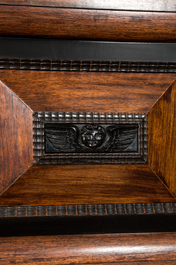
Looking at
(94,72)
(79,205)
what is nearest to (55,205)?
(79,205)

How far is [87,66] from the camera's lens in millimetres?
403

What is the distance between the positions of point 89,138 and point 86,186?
0.32 ft

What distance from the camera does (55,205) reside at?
0.41 metres

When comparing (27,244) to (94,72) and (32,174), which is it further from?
(94,72)

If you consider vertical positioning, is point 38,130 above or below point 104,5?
below

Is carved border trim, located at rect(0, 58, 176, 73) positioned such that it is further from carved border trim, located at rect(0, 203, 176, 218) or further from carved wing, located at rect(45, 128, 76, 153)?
carved border trim, located at rect(0, 203, 176, 218)

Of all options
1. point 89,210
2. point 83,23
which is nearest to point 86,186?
point 89,210

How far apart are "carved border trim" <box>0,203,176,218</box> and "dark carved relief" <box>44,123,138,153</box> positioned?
0.11m

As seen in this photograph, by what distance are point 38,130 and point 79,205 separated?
6.7 inches

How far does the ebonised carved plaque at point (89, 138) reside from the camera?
41 cm

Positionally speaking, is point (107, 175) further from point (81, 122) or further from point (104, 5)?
point (104, 5)

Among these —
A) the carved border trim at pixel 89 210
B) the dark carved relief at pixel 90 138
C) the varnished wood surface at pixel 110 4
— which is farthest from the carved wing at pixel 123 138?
the varnished wood surface at pixel 110 4

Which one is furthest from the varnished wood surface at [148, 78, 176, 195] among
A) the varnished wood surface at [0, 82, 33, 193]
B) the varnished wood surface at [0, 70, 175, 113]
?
the varnished wood surface at [0, 82, 33, 193]

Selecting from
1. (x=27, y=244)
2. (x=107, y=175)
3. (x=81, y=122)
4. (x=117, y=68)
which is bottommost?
(x=27, y=244)
